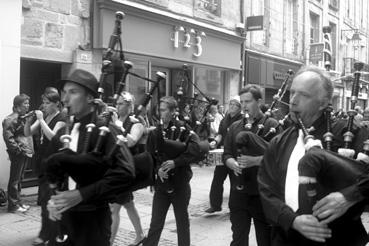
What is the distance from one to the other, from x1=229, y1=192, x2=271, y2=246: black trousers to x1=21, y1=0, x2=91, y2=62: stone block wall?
5818 mm

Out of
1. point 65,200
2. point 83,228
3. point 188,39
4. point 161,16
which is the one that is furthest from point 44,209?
point 188,39

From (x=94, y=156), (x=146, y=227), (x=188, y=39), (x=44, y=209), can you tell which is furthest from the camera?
(x=188, y=39)

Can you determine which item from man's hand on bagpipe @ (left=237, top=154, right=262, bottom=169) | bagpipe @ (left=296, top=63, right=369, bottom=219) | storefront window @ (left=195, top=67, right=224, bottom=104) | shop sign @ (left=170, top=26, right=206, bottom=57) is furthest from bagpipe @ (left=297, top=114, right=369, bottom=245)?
storefront window @ (left=195, top=67, right=224, bottom=104)

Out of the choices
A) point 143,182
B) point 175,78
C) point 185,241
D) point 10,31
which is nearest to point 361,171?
point 143,182

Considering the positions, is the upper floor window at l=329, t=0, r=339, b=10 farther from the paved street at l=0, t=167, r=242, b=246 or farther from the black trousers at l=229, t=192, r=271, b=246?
the black trousers at l=229, t=192, r=271, b=246

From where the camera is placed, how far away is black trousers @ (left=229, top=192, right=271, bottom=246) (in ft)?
14.1

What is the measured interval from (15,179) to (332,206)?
590 centimetres

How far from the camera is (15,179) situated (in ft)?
23.6

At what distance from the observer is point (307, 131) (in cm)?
283

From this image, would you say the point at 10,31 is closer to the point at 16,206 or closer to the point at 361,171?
the point at 16,206

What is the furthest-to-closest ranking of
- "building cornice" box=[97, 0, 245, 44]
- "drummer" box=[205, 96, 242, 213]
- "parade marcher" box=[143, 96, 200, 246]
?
1. "building cornice" box=[97, 0, 245, 44]
2. "drummer" box=[205, 96, 242, 213]
3. "parade marcher" box=[143, 96, 200, 246]

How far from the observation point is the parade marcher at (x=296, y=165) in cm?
266

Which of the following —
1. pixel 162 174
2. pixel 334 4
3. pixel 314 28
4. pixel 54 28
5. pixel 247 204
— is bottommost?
pixel 247 204

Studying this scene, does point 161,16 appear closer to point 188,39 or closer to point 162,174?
point 188,39
